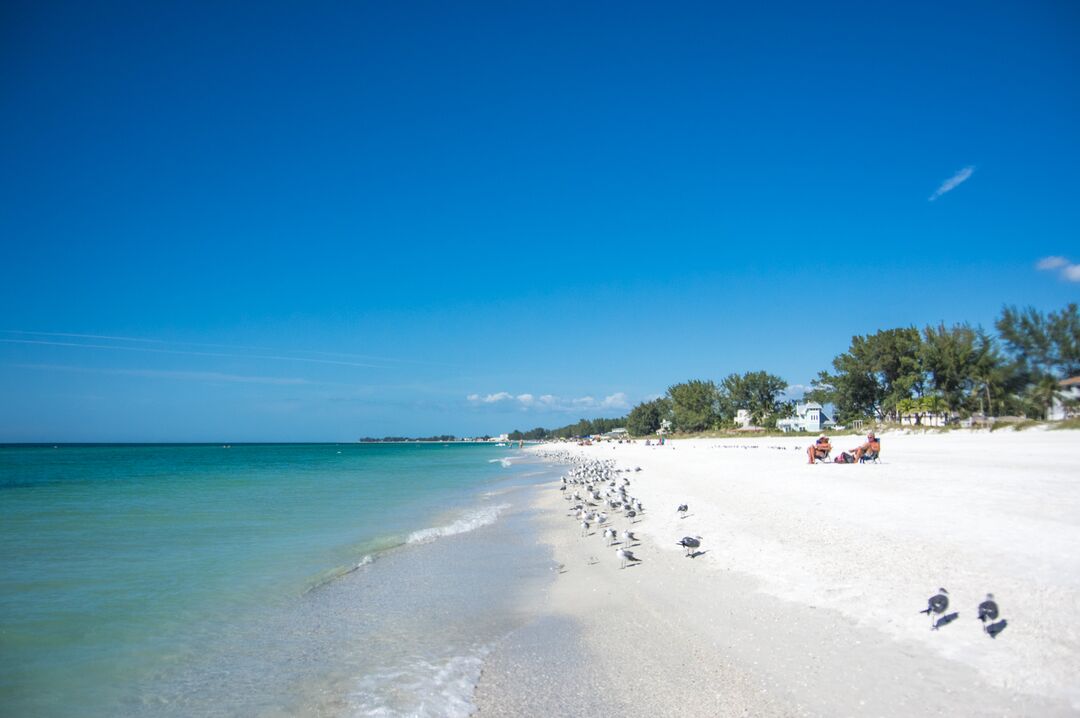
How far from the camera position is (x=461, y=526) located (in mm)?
15812

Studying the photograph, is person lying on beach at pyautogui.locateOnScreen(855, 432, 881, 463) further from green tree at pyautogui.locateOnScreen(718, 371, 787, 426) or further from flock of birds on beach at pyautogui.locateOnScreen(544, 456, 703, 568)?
green tree at pyautogui.locateOnScreen(718, 371, 787, 426)

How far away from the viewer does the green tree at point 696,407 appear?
308 ft

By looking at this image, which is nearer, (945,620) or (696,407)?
(945,620)

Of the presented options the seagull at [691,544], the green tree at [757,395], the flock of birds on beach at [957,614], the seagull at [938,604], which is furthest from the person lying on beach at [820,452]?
the green tree at [757,395]

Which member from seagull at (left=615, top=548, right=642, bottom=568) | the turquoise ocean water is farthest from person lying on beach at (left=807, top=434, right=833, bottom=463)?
seagull at (left=615, top=548, right=642, bottom=568)

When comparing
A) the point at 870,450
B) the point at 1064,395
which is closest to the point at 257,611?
the point at 870,450

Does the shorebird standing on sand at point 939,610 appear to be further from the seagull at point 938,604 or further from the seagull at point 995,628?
the seagull at point 995,628

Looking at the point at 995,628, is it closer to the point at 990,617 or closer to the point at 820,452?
the point at 990,617

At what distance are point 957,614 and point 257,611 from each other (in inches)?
352

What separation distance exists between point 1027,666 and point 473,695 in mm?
4861

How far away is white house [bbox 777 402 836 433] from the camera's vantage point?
8981 centimetres

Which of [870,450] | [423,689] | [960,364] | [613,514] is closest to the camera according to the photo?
[423,689]

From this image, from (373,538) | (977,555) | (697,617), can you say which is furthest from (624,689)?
(373,538)

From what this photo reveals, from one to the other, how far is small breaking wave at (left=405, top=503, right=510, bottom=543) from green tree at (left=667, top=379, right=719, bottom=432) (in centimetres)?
7897
